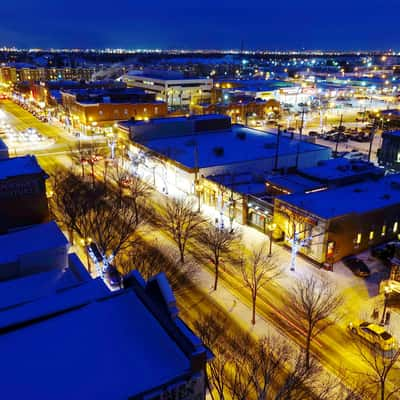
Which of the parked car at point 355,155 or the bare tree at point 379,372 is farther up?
the parked car at point 355,155

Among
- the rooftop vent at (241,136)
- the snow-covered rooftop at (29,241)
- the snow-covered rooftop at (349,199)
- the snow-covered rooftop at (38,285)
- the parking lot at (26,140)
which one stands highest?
the rooftop vent at (241,136)

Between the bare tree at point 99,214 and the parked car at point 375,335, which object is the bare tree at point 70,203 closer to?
the bare tree at point 99,214

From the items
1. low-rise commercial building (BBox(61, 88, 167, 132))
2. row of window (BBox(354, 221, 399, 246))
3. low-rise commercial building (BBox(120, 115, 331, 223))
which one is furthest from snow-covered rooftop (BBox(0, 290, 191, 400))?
low-rise commercial building (BBox(61, 88, 167, 132))

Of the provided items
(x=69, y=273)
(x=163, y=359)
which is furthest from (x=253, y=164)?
(x=163, y=359)

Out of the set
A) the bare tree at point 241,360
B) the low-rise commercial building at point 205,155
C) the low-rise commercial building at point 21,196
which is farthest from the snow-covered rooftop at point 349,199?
the low-rise commercial building at point 21,196

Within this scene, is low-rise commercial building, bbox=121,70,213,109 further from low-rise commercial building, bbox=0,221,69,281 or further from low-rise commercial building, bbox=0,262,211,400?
low-rise commercial building, bbox=0,262,211,400

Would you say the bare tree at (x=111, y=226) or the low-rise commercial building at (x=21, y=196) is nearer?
the bare tree at (x=111, y=226)
